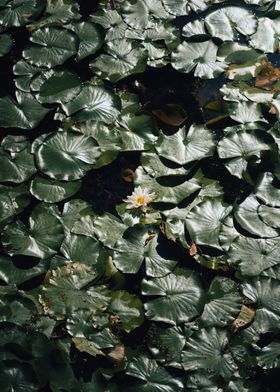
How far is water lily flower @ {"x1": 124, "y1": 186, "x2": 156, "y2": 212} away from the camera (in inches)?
98.3

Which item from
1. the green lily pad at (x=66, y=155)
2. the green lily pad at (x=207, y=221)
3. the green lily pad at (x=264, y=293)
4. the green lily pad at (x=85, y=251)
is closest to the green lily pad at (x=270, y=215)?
the green lily pad at (x=207, y=221)

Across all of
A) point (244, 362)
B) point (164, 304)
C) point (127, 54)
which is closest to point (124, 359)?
point (164, 304)

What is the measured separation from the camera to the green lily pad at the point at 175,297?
2213 mm

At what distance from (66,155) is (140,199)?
1.45ft

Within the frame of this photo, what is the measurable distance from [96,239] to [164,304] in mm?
450

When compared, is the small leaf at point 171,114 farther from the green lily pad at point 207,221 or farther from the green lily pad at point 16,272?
the green lily pad at point 16,272

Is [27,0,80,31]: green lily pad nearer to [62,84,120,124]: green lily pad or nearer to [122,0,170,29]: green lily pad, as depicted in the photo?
[122,0,170,29]: green lily pad

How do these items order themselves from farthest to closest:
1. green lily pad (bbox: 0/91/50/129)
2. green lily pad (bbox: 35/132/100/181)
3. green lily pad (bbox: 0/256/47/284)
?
green lily pad (bbox: 0/91/50/129)
green lily pad (bbox: 35/132/100/181)
green lily pad (bbox: 0/256/47/284)

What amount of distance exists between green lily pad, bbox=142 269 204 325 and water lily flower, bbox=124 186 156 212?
374 millimetres

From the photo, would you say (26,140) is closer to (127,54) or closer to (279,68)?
(127,54)

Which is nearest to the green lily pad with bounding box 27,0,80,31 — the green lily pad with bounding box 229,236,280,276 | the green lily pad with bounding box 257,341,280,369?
the green lily pad with bounding box 229,236,280,276

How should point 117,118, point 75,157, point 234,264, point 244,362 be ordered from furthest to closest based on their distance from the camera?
point 117,118, point 75,157, point 234,264, point 244,362

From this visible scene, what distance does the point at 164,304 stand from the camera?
88.2 inches

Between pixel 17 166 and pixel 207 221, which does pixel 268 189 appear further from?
pixel 17 166
